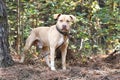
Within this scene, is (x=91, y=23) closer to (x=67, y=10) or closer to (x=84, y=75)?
(x=67, y=10)

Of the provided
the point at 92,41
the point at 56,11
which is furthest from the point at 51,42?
the point at 92,41

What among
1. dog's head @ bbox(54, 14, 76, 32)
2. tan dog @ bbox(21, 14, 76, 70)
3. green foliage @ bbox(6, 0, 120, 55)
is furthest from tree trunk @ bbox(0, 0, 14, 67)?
green foliage @ bbox(6, 0, 120, 55)

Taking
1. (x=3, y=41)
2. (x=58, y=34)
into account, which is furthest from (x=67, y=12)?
(x=3, y=41)

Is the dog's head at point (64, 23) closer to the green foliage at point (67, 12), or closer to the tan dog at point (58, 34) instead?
the tan dog at point (58, 34)

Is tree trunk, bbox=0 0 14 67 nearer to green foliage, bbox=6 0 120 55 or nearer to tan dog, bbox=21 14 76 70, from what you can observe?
tan dog, bbox=21 14 76 70

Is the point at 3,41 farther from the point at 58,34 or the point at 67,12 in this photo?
the point at 67,12

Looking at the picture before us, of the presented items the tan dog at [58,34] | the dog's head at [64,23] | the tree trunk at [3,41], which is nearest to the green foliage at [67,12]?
the tan dog at [58,34]

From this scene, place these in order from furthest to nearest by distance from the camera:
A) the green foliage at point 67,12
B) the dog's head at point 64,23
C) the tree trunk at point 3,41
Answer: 1. the green foliage at point 67,12
2. the dog's head at point 64,23
3. the tree trunk at point 3,41

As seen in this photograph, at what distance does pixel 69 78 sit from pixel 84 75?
38cm

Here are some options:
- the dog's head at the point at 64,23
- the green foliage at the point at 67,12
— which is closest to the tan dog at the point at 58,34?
the dog's head at the point at 64,23

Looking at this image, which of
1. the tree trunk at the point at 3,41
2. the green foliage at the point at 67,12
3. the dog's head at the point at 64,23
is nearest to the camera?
the tree trunk at the point at 3,41

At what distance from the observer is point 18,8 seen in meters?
9.59

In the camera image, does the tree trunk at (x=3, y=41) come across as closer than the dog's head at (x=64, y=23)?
Yes

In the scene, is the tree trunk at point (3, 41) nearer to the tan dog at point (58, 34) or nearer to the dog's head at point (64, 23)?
the tan dog at point (58, 34)
